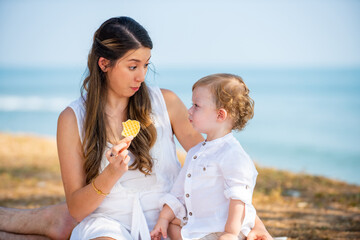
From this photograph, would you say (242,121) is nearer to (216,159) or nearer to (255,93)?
(216,159)

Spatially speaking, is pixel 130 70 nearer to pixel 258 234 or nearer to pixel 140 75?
pixel 140 75

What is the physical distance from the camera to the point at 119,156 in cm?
223

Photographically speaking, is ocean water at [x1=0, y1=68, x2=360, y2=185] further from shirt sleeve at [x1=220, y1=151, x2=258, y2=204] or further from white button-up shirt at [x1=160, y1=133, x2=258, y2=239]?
shirt sleeve at [x1=220, y1=151, x2=258, y2=204]

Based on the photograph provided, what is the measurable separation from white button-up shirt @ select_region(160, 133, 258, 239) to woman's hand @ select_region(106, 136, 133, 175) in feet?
1.43

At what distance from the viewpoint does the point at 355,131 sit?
19.0 meters

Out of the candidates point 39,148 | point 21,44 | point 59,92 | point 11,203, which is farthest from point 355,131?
point 21,44

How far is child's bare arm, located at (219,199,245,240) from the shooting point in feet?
7.29

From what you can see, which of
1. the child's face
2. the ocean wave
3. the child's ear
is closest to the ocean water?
the ocean wave

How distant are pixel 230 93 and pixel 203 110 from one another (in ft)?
0.61

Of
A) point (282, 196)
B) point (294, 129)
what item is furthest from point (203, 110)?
point (294, 129)

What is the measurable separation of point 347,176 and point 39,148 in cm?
837

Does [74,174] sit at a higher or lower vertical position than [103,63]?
lower

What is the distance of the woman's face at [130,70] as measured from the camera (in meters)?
2.64

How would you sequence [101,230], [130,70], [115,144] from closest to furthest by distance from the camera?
1. [101,230]
2. [130,70]
3. [115,144]
